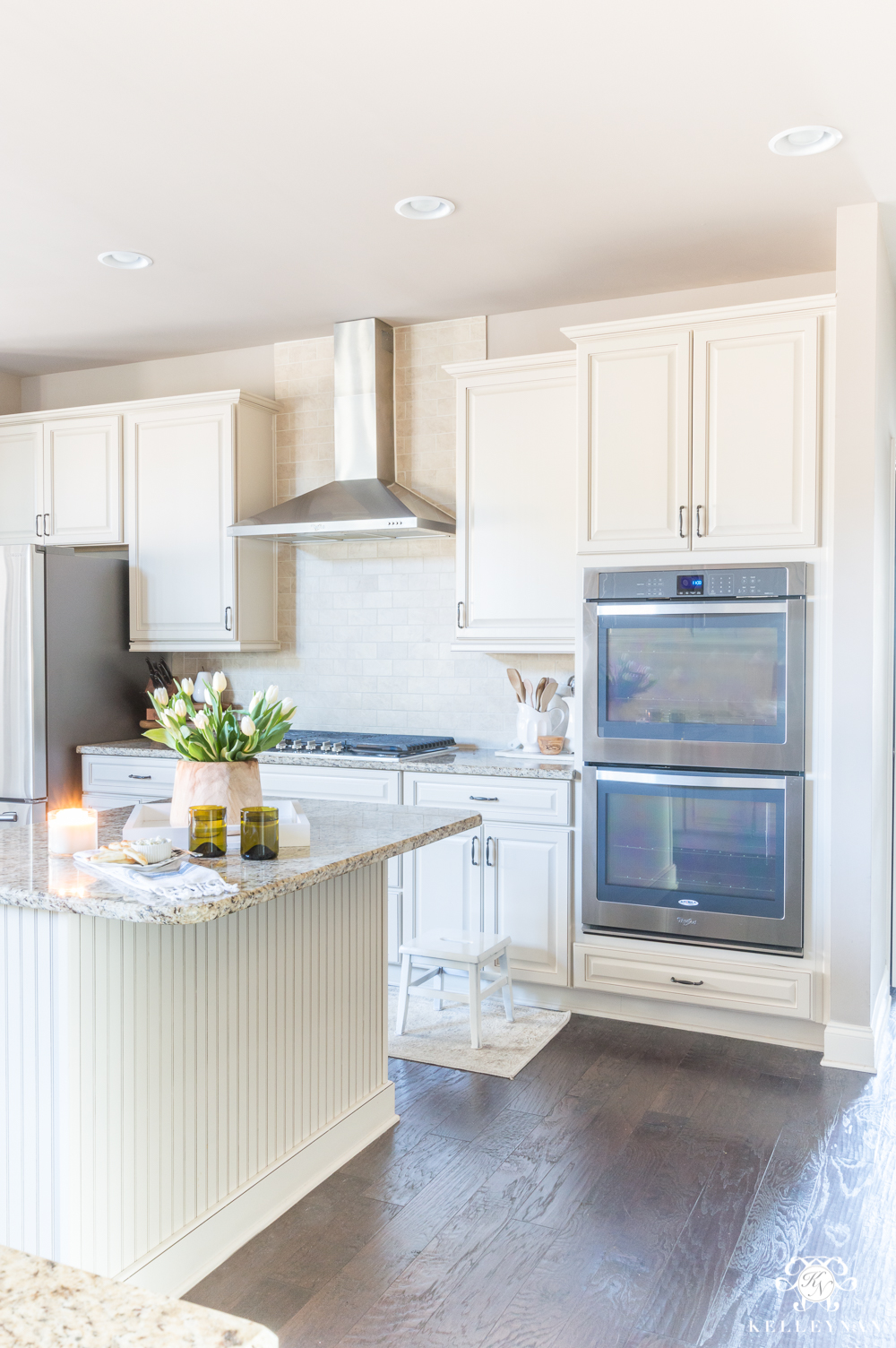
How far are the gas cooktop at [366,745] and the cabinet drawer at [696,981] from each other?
1.01 metres

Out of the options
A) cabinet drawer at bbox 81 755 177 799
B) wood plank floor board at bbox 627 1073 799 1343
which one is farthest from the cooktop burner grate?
wood plank floor board at bbox 627 1073 799 1343

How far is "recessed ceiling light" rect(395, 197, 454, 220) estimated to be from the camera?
126 inches

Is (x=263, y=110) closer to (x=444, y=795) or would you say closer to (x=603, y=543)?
(x=603, y=543)

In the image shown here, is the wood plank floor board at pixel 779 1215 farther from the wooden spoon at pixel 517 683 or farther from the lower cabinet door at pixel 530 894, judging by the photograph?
the wooden spoon at pixel 517 683

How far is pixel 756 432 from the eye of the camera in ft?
11.2

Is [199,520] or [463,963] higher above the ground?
[199,520]

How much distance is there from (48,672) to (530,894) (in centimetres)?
231

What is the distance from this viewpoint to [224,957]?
7.26 ft

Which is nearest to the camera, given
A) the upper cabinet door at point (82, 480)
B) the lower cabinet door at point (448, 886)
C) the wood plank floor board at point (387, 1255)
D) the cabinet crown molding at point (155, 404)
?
the wood plank floor board at point (387, 1255)

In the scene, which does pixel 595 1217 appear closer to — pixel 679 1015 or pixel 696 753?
pixel 679 1015

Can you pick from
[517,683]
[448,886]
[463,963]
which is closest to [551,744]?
[517,683]

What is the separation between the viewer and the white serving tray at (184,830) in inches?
87.3

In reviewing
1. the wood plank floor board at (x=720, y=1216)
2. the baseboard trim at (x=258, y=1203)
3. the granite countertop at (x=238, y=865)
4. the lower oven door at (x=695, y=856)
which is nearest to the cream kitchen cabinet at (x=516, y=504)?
the lower oven door at (x=695, y=856)

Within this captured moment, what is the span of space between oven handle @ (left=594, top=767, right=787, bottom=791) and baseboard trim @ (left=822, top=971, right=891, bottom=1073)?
2.57 feet
